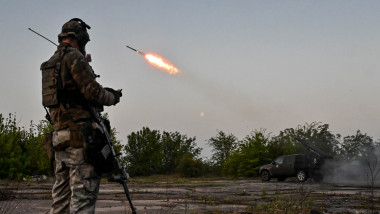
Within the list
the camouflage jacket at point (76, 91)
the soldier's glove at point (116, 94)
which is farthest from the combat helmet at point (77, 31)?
the soldier's glove at point (116, 94)

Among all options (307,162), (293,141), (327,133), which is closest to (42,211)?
(307,162)

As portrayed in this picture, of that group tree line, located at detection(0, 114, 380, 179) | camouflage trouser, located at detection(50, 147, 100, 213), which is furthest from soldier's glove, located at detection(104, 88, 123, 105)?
tree line, located at detection(0, 114, 380, 179)

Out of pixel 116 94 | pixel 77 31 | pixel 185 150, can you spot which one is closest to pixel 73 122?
pixel 116 94

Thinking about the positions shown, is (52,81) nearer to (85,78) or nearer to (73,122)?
(85,78)

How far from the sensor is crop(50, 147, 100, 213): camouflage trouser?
14.3 feet

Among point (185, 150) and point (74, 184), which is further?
point (185, 150)

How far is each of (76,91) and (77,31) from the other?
68 cm

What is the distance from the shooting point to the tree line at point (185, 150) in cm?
2561

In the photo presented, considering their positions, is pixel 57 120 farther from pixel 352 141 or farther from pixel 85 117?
pixel 352 141

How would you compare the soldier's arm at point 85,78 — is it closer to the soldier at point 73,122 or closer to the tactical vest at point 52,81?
the soldier at point 73,122

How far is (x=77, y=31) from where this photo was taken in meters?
4.82

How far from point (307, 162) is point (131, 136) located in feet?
103

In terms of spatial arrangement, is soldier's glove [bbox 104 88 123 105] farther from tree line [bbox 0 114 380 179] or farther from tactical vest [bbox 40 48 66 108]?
tree line [bbox 0 114 380 179]

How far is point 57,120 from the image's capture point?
183 inches
